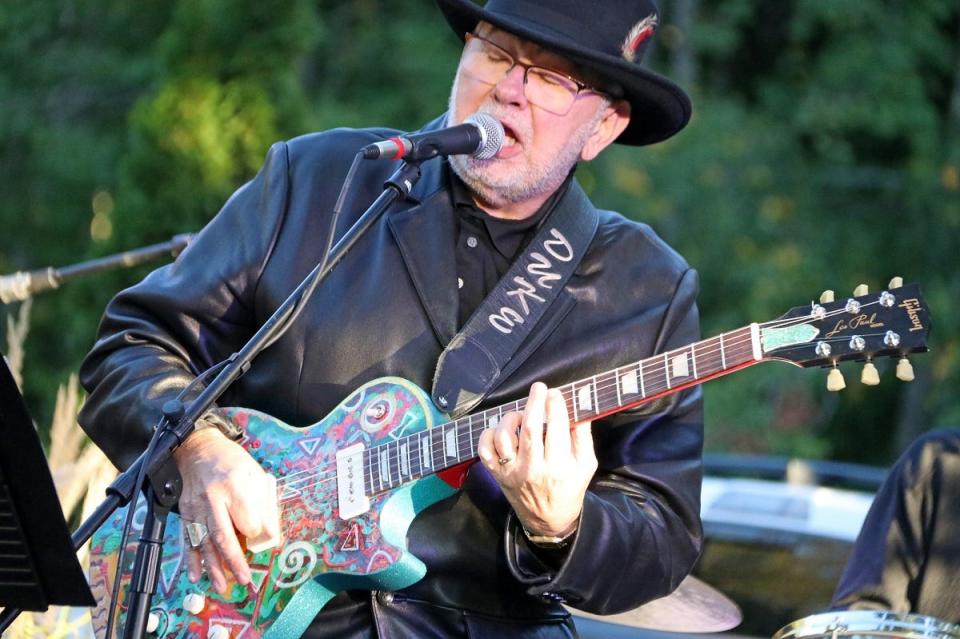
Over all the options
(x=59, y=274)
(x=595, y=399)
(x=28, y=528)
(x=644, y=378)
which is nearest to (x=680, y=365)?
(x=644, y=378)

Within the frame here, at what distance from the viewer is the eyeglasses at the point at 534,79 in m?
3.61

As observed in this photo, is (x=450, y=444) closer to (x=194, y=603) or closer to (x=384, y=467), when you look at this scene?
(x=384, y=467)

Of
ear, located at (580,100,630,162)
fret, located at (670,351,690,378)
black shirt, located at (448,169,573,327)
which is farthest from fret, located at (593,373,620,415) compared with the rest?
ear, located at (580,100,630,162)

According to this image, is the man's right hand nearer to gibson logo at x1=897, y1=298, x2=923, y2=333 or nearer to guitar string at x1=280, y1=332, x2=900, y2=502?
guitar string at x1=280, y1=332, x2=900, y2=502

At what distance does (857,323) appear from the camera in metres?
2.99

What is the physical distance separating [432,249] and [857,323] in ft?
3.54

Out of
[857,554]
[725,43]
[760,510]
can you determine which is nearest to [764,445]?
[725,43]

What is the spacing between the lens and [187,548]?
335cm

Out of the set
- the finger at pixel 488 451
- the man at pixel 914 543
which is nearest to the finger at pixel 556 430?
the finger at pixel 488 451

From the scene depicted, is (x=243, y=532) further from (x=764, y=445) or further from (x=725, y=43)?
(x=725, y=43)

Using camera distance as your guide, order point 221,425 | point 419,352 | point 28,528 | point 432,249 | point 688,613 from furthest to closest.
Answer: point 688,613 < point 432,249 < point 419,352 < point 221,425 < point 28,528

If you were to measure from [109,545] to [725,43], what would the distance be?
1195cm

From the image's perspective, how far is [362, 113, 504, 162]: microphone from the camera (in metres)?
3.08

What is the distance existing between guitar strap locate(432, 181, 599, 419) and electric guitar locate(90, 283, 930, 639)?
0.29ft
